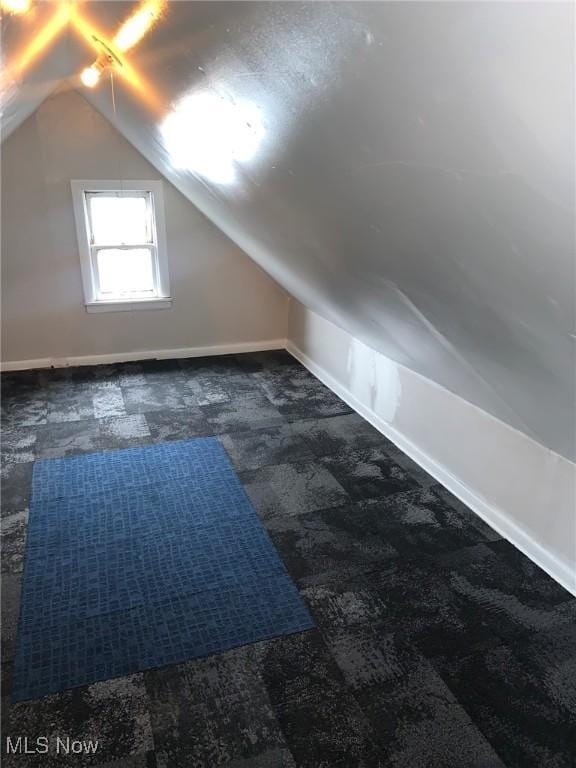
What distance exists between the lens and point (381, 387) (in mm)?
3500

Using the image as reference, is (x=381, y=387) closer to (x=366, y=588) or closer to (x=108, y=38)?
(x=366, y=588)

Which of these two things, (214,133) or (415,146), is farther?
(214,133)

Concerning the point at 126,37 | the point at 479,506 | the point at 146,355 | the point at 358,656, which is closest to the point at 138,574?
the point at 358,656

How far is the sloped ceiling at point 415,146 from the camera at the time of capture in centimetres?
62

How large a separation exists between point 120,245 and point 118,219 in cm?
21

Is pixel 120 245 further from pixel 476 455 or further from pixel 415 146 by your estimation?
pixel 415 146

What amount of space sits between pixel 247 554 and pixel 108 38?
1983 mm

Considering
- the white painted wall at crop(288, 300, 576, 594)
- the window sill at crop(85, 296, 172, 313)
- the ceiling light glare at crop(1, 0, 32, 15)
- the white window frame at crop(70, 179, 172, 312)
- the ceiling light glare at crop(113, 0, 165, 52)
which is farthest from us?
the window sill at crop(85, 296, 172, 313)

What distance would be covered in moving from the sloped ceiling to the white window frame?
2.06m

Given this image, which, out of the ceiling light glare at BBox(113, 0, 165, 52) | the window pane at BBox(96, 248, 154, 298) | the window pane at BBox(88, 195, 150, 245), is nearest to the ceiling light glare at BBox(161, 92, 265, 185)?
the ceiling light glare at BBox(113, 0, 165, 52)

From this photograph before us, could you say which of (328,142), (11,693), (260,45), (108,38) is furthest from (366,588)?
(108,38)

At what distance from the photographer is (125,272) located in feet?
15.0

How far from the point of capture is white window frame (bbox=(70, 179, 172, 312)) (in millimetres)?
4148

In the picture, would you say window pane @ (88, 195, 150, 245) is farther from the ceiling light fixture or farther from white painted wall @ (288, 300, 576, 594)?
white painted wall @ (288, 300, 576, 594)
